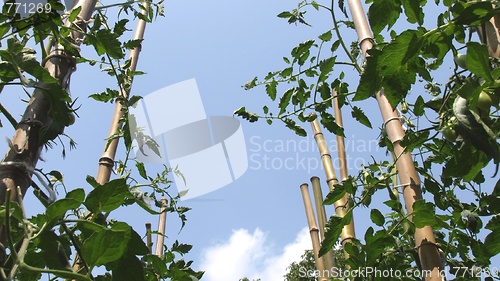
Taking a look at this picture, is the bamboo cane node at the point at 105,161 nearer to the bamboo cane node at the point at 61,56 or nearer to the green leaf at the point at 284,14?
the bamboo cane node at the point at 61,56

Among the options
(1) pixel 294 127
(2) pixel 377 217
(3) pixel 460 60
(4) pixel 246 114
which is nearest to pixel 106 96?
(4) pixel 246 114

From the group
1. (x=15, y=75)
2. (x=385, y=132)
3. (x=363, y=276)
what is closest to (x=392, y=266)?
(x=363, y=276)

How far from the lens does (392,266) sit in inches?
49.8

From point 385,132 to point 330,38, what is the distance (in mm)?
453

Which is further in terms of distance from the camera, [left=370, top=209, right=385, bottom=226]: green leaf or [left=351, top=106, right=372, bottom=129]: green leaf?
[left=351, top=106, right=372, bottom=129]: green leaf

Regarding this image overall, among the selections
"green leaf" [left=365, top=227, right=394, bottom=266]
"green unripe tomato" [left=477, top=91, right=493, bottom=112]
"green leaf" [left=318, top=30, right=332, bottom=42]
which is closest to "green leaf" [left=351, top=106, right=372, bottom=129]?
"green leaf" [left=318, top=30, right=332, bottom=42]

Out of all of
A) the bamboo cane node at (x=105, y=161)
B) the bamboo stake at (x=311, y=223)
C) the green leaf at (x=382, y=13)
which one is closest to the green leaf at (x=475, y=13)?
the green leaf at (x=382, y=13)

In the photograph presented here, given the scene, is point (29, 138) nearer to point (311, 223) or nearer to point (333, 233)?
point (333, 233)

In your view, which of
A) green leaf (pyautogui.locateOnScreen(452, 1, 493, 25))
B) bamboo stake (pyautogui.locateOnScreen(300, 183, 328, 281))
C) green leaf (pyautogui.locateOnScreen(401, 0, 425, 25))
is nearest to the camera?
green leaf (pyautogui.locateOnScreen(452, 1, 493, 25))

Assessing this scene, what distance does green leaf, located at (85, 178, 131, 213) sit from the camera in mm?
714

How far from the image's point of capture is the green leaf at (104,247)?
0.63m

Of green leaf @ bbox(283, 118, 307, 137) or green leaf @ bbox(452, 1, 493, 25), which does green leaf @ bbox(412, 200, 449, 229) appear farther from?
green leaf @ bbox(283, 118, 307, 137)

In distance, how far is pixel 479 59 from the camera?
28.5 inches

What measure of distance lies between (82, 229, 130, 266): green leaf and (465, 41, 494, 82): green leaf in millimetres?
580
